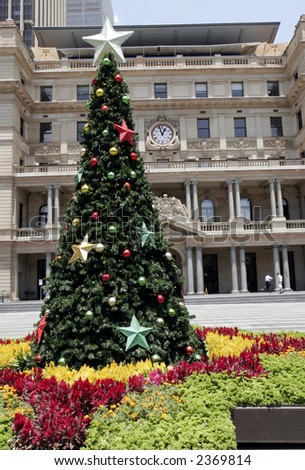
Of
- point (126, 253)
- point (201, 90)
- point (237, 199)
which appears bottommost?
point (126, 253)

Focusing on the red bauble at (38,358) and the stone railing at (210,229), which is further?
Answer: the stone railing at (210,229)

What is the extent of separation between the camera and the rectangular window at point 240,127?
3947 cm

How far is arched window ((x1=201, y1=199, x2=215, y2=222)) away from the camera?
37562 millimetres

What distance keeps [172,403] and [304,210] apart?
3537cm

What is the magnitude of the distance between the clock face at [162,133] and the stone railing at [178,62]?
20.2ft

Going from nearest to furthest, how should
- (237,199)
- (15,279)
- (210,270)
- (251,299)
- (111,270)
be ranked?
1. (111,270)
2. (251,299)
3. (15,279)
4. (237,199)
5. (210,270)

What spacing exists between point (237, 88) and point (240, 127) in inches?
154

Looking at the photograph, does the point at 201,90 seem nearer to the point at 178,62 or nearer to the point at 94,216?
the point at 178,62

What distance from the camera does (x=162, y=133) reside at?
128ft

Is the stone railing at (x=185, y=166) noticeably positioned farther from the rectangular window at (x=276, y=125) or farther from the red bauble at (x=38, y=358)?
the red bauble at (x=38, y=358)

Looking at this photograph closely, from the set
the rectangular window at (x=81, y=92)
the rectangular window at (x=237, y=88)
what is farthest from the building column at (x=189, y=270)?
the rectangular window at (x=81, y=92)

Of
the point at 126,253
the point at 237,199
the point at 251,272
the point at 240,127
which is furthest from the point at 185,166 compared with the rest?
the point at 126,253

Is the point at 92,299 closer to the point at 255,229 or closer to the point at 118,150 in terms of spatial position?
the point at 118,150

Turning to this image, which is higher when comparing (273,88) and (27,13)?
(27,13)
